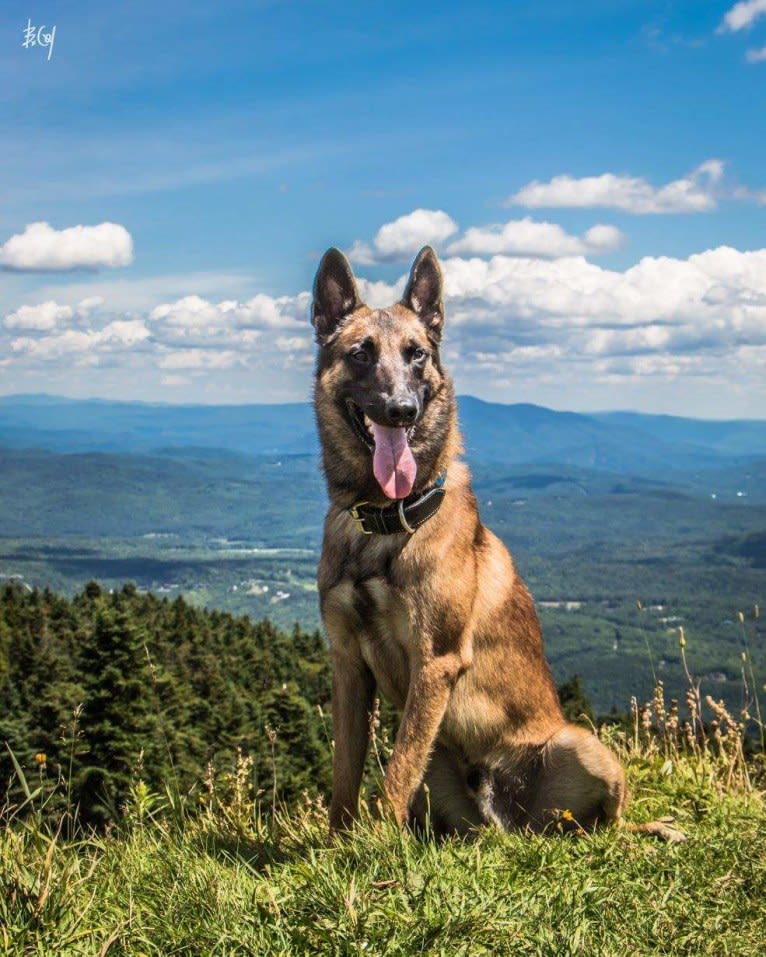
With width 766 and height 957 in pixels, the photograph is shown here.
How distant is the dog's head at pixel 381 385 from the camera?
584cm

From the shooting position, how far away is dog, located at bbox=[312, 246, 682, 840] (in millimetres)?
5785

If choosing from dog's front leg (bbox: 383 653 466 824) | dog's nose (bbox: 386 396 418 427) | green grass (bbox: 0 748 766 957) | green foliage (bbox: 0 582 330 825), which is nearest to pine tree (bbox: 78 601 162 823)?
green foliage (bbox: 0 582 330 825)

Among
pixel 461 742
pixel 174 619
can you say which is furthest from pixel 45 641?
pixel 461 742

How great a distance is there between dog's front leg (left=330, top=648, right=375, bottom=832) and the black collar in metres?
0.78

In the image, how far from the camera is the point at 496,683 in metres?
6.25

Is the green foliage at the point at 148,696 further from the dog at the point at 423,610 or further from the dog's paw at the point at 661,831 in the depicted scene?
the dog's paw at the point at 661,831

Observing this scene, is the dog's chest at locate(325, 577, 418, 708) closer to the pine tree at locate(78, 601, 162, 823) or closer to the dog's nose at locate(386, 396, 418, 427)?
the dog's nose at locate(386, 396, 418, 427)

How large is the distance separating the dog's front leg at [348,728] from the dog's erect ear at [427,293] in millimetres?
2151

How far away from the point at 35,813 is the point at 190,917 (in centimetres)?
121

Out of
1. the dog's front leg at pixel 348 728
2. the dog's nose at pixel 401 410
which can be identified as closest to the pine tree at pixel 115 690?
the dog's front leg at pixel 348 728

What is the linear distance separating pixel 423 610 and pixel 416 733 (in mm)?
704

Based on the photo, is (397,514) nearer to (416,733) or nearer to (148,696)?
(416,733)

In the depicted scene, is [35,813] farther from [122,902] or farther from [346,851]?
[346,851]

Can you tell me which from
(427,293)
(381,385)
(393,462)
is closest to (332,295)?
(427,293)
